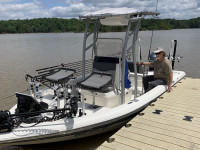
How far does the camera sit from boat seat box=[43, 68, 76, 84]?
16.1 feet

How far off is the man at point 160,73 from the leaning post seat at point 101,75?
102cm

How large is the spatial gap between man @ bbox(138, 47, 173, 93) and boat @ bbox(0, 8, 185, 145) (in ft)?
0.54

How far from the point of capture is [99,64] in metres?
5.19

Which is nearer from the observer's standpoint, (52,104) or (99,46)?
(52,104)

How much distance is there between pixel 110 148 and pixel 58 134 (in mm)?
1026

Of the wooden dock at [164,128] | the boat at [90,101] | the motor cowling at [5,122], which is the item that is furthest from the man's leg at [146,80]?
the motor cowling at [5,122]

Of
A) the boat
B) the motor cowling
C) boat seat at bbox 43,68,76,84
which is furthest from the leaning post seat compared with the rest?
the motor cowling

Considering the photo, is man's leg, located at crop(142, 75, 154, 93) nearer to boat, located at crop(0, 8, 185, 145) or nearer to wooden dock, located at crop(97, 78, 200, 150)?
boat, located at crop(0, 8, 185, 145)

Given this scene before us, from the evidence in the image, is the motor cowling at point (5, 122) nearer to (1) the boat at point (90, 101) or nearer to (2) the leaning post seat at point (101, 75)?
(1) the boat at point (90, 101)

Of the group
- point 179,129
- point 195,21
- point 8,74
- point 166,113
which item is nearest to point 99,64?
point 166,113

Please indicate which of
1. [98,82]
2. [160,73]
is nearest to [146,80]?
[160,73]

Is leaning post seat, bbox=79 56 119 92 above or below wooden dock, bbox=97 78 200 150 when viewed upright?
above

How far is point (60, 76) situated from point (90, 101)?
93cm

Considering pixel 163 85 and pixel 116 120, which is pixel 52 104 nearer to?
pixel 116 120
